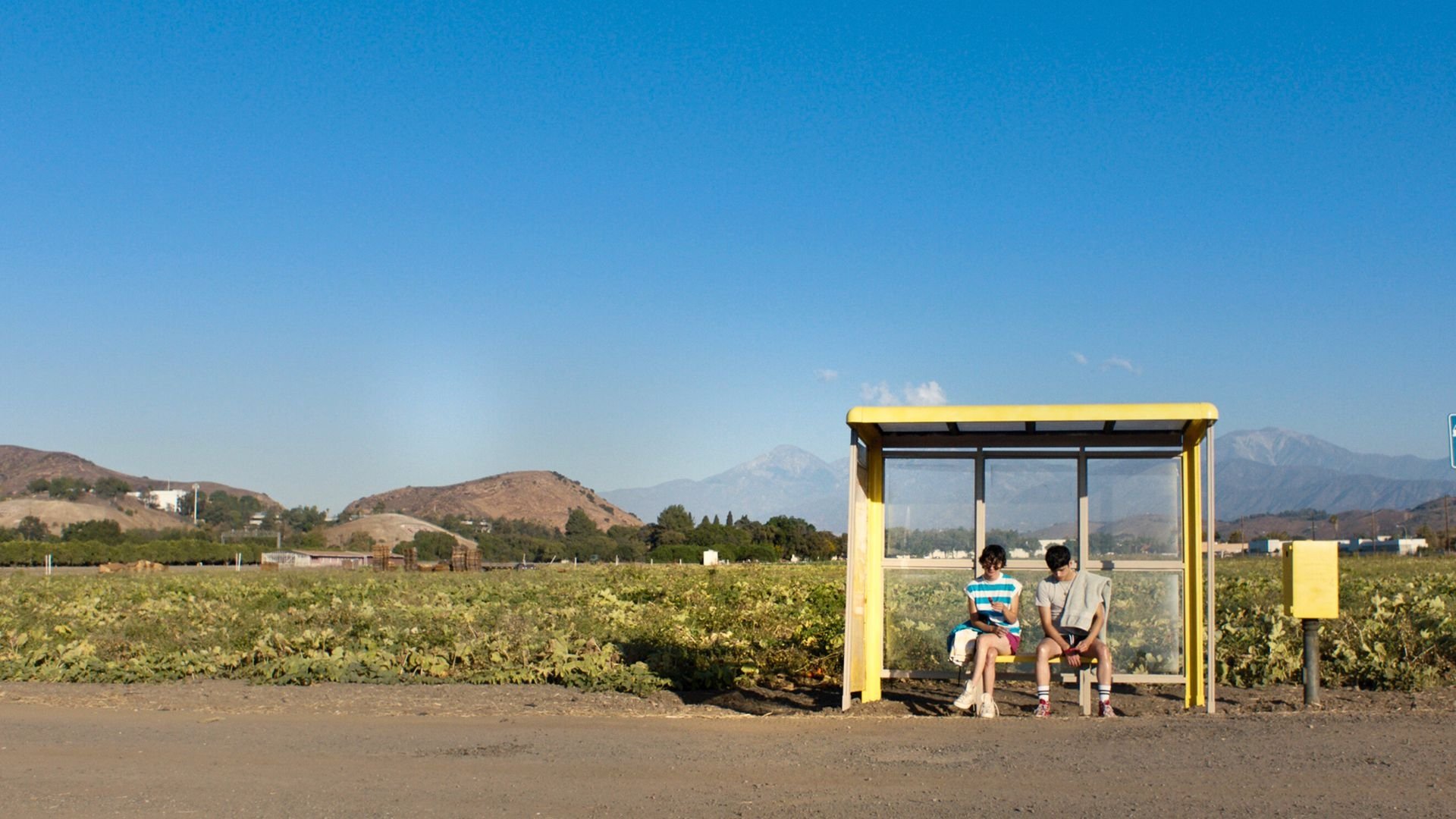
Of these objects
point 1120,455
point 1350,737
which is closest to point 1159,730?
point 1350,737

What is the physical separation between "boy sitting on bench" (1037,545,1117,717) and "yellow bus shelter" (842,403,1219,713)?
0.94m

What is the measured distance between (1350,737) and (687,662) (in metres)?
6.74

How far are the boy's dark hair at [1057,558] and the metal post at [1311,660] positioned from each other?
1.98 metres

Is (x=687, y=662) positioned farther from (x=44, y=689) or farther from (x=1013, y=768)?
(x=44, y=689)

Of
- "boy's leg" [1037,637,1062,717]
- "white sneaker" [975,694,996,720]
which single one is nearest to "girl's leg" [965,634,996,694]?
"white sneaker" [975,694,996,720]

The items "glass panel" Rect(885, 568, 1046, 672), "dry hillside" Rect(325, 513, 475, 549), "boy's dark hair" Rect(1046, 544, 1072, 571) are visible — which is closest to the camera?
"boy's dark hair" Rect(1046, 544, 1072, 571)

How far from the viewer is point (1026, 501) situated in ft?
39.1

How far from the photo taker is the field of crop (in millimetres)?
11781

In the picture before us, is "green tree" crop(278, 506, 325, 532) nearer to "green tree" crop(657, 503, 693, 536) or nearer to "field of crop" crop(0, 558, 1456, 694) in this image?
"green tree" crop(657, 503, 693, 536)

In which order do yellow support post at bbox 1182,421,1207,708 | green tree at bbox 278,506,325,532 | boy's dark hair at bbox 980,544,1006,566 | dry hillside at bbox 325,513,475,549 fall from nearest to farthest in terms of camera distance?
boy's dark hair at bbox 980,544,1006,566 < yellow support post at bbox 1182,421,1207,708 < dry hillside at bbox 325,513,475,549 < green tree at bbox 278,506,325,532

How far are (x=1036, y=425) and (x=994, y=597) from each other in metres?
1.58

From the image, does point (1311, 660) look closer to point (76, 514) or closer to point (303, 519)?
point (76, 514)

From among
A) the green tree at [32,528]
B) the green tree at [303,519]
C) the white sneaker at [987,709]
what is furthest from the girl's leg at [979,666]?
the green tree at [303,519]

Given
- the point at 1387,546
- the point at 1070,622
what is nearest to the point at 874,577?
the point at 1070,622
